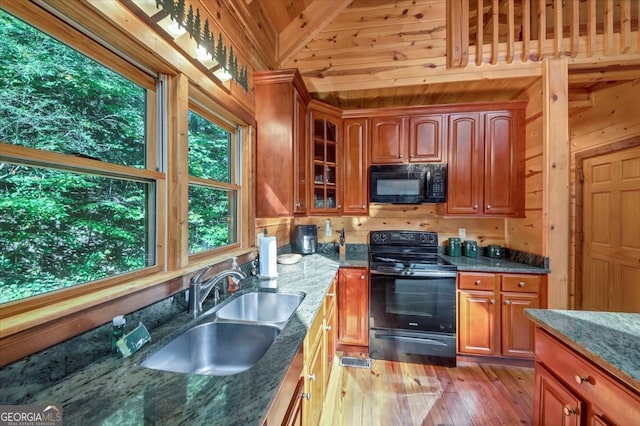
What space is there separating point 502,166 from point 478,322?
158cm

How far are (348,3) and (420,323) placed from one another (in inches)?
129

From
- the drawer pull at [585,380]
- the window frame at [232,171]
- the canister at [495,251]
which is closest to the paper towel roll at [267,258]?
the window frame at [232,171]

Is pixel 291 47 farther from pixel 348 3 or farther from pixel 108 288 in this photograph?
pixel 108 288

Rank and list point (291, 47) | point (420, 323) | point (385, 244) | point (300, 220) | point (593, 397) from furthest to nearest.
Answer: point (300, 220)
point (385, 244)
point (291, 47)
point (420, 323)
point (593, 397)

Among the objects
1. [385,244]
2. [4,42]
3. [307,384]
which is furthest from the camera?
[385,244]

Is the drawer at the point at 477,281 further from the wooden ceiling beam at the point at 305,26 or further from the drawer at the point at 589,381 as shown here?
the wooden ceiling beam at the point at 305,26

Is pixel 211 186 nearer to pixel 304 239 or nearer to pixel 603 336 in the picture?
pixel 304 239

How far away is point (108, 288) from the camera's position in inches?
39.3

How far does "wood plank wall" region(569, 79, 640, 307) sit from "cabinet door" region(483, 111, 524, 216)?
3.40 feet

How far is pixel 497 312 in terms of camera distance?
7.64 feet

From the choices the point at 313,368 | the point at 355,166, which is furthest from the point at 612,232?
the point at 313,368

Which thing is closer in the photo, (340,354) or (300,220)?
(340,354)

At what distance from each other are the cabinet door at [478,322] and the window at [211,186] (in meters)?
2.17

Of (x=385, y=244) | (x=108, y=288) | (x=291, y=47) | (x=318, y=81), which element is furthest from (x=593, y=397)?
(x=291, y=47)
